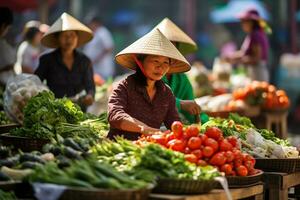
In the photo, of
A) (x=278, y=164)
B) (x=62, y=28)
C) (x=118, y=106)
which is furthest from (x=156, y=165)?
(x=62, y=28)

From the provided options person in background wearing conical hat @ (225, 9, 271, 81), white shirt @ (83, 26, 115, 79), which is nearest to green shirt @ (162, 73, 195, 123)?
person in background wearing conical hat @ (225, 9, 271, 81)

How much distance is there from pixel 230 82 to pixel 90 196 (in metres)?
11.5

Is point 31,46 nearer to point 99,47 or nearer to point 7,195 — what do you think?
point 99,47

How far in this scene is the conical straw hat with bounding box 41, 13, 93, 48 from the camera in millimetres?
9453

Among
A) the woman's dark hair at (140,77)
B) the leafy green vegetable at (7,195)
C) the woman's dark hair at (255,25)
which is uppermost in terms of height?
the woman's dark hair at (255,25)

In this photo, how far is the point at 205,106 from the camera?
12.1 metres

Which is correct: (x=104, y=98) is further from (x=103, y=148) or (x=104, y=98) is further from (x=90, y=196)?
(x=90, y=196)

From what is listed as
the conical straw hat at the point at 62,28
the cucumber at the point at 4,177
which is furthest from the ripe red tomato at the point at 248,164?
the conical straw hat at the point at 62,28

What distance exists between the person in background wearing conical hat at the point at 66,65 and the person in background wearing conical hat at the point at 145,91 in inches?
103

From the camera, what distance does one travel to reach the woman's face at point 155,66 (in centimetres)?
668

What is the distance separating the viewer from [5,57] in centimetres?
1038

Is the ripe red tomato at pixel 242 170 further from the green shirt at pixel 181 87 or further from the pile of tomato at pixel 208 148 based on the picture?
the green shirt at pixel 181 87

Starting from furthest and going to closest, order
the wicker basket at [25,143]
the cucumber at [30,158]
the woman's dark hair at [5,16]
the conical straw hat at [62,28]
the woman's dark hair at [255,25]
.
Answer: the woman's dark hair at [255,25] → the woman's dark hair at [5,16] → the conical straw hat at [62,28] → the wicker basket at [25,143] → the cucumber at [30,158]

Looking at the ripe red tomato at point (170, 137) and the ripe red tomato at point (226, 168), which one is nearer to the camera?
the ripe red tomato at point (226, 168)
